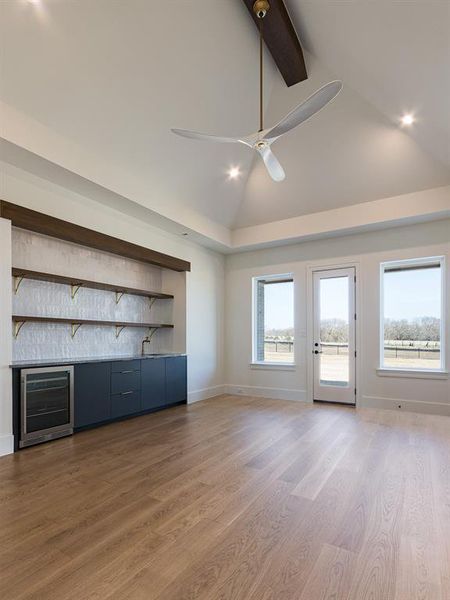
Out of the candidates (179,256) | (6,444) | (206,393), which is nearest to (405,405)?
(206,393)

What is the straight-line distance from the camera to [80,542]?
2.02 m

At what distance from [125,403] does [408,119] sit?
522cm

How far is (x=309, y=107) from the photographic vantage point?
2594 mm

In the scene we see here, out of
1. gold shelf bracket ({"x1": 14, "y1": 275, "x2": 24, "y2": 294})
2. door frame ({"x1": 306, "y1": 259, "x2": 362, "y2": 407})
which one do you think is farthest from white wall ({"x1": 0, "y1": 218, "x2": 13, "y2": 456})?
door frame ({"x1": 306, "y1": 259, "x2": 362, "y2": 407})

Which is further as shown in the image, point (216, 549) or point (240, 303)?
point (240, 303)

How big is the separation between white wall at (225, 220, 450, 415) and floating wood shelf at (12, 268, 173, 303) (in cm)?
175

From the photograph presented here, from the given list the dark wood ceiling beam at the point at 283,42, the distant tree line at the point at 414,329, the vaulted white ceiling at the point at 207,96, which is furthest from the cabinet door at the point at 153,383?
the dark wood ceiling beam at the point at 283,42

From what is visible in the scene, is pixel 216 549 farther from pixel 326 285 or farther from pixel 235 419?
pixel 326 285

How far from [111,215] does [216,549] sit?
13.8ft

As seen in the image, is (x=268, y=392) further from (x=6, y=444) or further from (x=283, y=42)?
(x=283, y=42)

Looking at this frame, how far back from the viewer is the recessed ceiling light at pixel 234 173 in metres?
5.52

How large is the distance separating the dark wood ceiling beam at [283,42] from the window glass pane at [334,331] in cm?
325

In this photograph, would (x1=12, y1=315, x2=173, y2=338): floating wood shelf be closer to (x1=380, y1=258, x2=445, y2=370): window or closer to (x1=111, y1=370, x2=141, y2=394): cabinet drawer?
(x1=111, y1=370, x2=141, y2=394): cabinet drawer

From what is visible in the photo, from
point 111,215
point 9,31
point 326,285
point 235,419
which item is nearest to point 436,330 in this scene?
point 326,285
